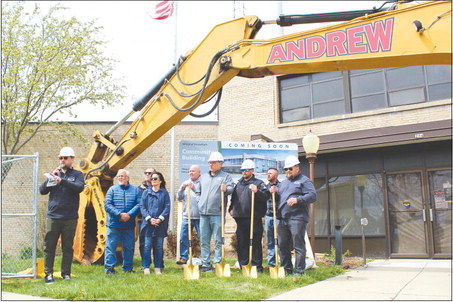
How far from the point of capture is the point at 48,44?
1709 cm

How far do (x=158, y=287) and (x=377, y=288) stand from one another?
303cm

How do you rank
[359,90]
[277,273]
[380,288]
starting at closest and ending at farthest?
[380,288] → [277,273] → [359,90]

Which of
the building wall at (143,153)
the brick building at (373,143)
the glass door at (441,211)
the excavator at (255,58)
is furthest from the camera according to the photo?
the building wall at (143,153)

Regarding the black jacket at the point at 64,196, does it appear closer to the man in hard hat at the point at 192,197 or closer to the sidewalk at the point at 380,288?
the man in hard hat at the point at 192,197

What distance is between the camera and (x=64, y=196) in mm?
7234

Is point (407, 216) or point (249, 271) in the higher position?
point (407, 216)

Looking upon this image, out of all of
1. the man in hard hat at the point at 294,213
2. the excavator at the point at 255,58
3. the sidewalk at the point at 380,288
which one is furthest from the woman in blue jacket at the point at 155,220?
the sidewalk at the point at 380,288

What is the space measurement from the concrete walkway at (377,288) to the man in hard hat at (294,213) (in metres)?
0.69

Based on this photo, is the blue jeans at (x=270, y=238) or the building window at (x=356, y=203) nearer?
the blue jeans at (x=270, y=238)

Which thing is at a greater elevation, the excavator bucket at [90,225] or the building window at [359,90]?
the building window at [359,90]

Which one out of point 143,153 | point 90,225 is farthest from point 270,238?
point 143,153

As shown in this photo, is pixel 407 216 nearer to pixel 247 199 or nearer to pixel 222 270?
pixel 247 199

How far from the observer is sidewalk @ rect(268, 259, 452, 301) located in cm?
554

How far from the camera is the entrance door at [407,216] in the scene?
12828mm
